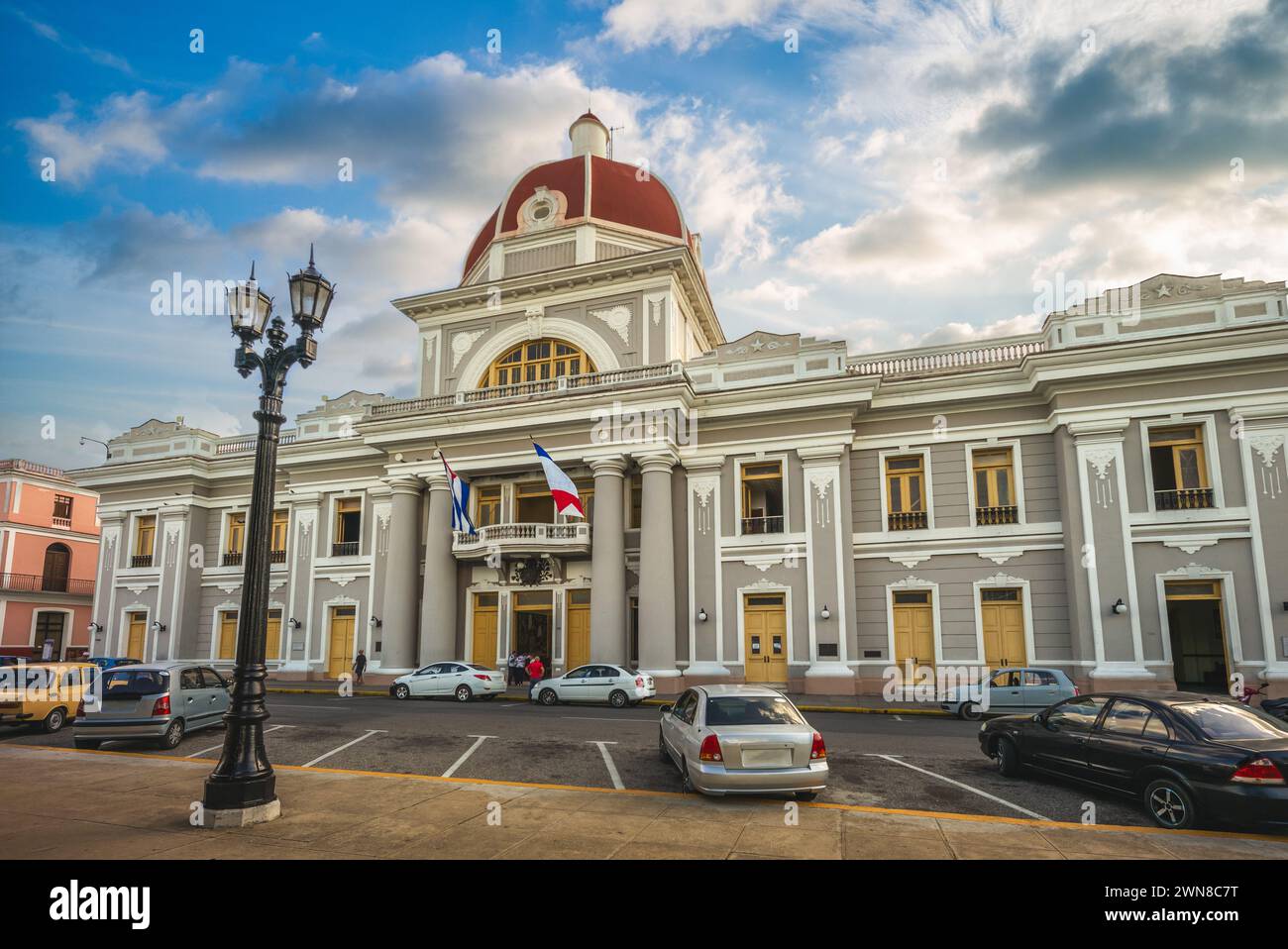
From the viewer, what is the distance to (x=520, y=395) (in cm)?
2859

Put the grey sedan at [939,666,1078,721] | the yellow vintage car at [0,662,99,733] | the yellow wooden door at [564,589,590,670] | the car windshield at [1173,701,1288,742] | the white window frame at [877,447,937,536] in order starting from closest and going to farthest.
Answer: the car windshield at [1173,701,1288,742]
the yellow vintage car at [0,662,99,733]
the grey sedan at [939,666,1078,721]
the white window frame at [877,447,937,536]
the yellow wooden door at [564,589,590,670]

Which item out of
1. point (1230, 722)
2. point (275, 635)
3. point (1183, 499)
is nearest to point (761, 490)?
point (1183, 499)

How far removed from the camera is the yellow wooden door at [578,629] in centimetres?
2817

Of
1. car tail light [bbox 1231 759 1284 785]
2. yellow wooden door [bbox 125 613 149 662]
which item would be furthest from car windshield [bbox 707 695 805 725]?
yellow wooden door [bbox 125 613 149 662]

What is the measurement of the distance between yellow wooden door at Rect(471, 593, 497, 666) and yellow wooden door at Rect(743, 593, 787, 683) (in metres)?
9.87

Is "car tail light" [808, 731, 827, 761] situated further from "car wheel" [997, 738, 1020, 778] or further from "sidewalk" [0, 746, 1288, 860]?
"car wheel" [997, 738, 1020, 778]

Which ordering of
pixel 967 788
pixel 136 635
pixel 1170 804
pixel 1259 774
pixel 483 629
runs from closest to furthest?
pixel 1259 774 → pixel 1170 804 → pixel 967 788 → pixel 483 629 → pixel 136 635

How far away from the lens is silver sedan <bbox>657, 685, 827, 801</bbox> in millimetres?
9281

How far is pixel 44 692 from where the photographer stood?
16.1 m

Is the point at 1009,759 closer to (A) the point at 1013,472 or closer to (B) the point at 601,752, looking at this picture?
(B) the point at 601,752

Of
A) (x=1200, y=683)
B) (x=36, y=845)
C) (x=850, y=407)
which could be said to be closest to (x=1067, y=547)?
(x=1200, y=683)

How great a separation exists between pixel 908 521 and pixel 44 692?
78.4ft

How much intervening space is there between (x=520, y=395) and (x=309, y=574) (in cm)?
1338

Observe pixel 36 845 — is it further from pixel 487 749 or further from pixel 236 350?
pixel 487 749
